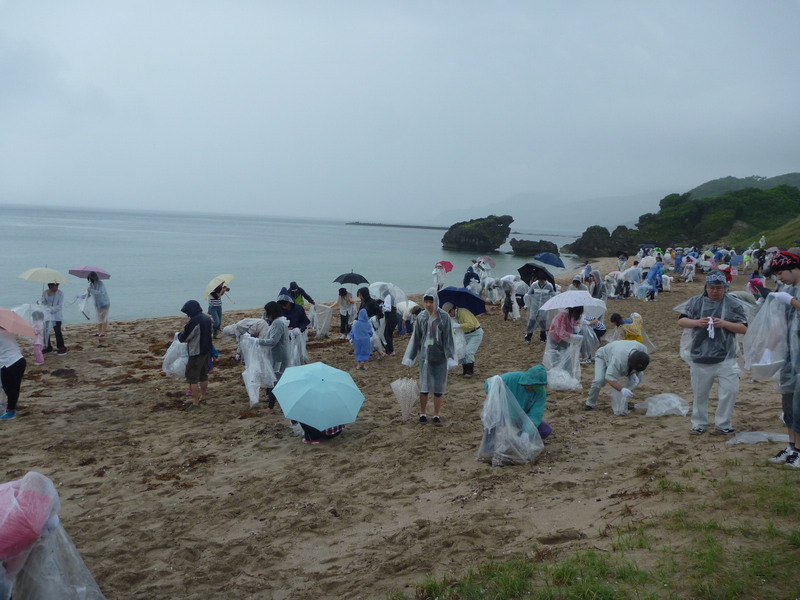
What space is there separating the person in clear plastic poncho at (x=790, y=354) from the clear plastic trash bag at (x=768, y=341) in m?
0.02

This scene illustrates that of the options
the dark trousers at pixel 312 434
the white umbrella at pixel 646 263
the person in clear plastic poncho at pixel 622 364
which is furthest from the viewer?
the white umbrella at pixel 646 263

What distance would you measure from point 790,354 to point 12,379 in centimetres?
900

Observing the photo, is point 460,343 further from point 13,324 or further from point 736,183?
point 736,183

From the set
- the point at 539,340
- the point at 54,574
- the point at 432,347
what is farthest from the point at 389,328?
the point at 54,574

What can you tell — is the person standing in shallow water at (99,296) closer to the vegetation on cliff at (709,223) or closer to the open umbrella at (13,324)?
the open umbrella at (13,324)

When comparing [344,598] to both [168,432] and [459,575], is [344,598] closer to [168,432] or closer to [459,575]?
[459,575]

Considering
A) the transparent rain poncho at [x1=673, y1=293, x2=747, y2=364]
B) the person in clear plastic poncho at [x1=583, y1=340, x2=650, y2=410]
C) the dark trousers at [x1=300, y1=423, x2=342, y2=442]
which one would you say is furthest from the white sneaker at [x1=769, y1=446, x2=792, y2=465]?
the dark trousers at [x1=300, y1=423, x2=342, y2=442]

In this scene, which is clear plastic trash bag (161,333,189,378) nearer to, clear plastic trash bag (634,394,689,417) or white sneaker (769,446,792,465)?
clear plastic trash bag (634,394,689,417)

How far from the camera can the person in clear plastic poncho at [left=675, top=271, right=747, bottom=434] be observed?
5.46 metres

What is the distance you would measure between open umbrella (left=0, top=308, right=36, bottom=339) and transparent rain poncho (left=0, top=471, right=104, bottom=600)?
486cm

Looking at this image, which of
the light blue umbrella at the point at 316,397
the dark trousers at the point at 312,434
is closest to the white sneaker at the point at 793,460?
the light blue umbrella at the point at 316,397

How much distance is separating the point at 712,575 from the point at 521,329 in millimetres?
11621

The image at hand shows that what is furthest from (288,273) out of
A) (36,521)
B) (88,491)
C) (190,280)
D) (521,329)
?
(36,521)

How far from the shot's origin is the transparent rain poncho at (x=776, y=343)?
4.67 meters
